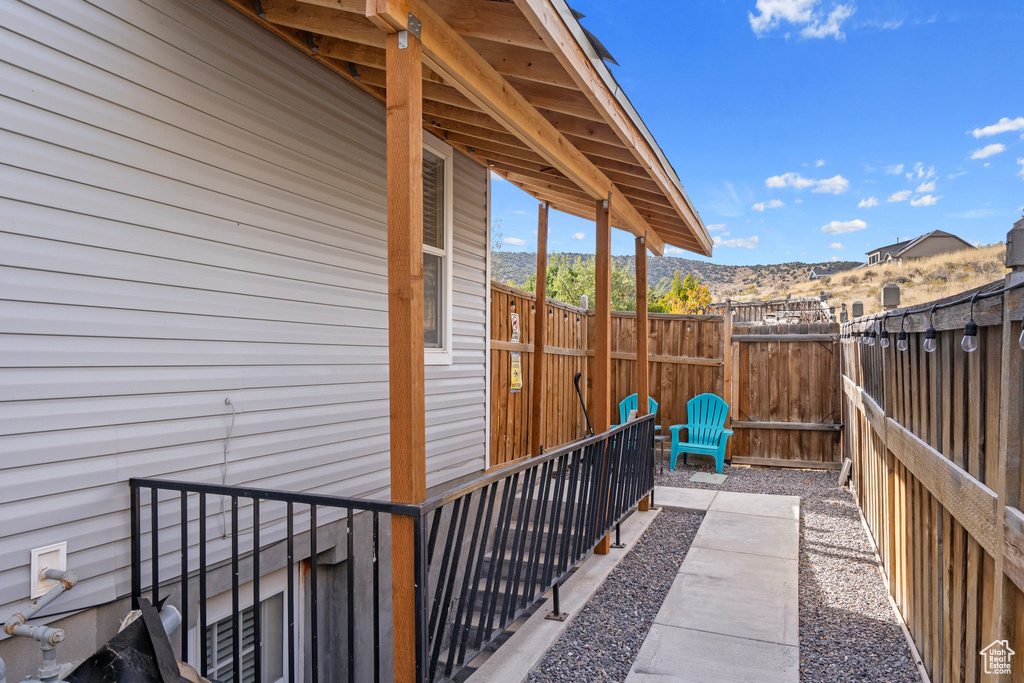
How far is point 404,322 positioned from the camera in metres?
2.08

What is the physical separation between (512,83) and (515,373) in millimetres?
3419

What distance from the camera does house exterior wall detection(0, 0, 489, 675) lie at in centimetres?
190

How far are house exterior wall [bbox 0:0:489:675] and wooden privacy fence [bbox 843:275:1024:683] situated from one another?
2791mm

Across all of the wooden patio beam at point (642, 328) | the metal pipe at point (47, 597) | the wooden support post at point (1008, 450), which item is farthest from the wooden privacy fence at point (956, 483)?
the metal pipe at point (47, 597)

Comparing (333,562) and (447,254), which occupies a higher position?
(447,254)

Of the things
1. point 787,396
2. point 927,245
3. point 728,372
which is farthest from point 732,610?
point 927,245

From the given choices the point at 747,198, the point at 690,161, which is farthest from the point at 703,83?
the point at 747,198

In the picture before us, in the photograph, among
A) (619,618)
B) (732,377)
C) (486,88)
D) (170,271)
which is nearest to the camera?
(170,271)

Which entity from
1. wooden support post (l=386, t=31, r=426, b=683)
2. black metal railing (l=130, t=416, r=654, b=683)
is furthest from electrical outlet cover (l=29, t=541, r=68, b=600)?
wooden support post (l=386, t=31, r=426, b=683)

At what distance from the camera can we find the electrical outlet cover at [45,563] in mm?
1897

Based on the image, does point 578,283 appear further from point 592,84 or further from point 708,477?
point 592,84

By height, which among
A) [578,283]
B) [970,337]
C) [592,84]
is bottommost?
[970,337]

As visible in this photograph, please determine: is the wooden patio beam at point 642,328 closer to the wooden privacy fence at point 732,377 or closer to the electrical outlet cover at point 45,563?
the wooden privacy fence at point 732,377

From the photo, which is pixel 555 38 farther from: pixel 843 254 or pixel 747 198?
pixel 843 254
